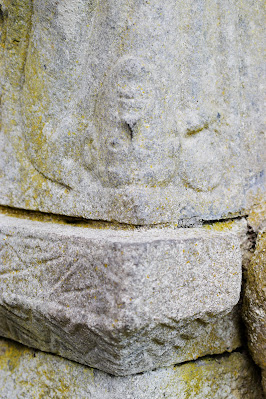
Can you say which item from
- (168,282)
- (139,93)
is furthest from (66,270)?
(139,93)

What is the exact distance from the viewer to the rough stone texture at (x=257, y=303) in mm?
1131

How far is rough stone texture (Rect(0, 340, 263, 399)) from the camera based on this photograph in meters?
1.10

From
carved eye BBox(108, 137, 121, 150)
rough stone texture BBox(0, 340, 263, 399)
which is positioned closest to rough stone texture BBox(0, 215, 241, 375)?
rough stone texture BBox(0, 340, 263, 399)

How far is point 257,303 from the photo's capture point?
1146 mm

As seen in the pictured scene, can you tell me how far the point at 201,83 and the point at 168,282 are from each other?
520 millimetres

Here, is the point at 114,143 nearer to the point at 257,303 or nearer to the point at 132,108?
the point at 132,108

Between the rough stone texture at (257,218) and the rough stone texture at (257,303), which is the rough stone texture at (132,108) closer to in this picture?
the rough stone texture at (257,218)

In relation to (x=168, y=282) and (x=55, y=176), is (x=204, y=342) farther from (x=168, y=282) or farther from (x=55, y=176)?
(x=55, y=176)

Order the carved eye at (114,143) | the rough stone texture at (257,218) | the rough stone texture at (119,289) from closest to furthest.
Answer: the rough stone texture at (119,289) → the carved eye at (114,143) → the rough stone texture at (257,218)

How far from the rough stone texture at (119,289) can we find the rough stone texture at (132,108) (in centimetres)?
9

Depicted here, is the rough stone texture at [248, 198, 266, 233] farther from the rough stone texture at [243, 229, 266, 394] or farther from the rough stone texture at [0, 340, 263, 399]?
the rough stone texture at [0, 340, 263, 399]

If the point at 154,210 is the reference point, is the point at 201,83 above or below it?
above

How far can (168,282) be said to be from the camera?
0.96 m

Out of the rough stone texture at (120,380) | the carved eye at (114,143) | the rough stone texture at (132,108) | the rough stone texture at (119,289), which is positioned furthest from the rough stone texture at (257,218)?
the carved eye at (114,143)
